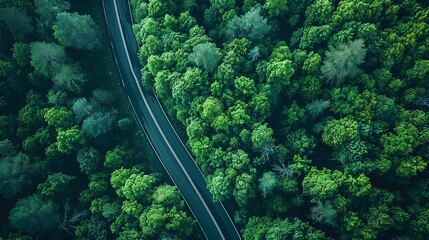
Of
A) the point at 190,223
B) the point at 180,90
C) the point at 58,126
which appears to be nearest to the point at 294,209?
the point at 190,223

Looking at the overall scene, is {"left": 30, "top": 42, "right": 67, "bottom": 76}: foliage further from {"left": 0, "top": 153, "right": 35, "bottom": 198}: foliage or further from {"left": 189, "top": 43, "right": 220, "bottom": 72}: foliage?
{"left": 189, "top": 43, "right": 220, "bottom": 72}: foliage

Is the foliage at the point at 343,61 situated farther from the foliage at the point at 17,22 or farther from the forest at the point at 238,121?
the foliage at the point at 17,22

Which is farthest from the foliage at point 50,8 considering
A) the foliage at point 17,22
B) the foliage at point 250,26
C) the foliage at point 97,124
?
the foliage at point 250,26

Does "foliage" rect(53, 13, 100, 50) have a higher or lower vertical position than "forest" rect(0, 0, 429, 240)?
higher

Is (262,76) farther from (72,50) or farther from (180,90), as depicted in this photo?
(72,50)

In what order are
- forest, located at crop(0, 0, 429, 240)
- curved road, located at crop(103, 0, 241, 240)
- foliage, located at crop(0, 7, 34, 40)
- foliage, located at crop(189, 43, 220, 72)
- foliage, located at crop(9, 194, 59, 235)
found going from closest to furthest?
forest, located at crop(0, 0, 429, 240) < foliage, located at crop(9, 194, 59, 235) < foliage, located at crop(189, 43, 220, 72) < curved road, located at crop(103, 0, 241, 240) < foliage, located at crop(0, 7, 34, 40)

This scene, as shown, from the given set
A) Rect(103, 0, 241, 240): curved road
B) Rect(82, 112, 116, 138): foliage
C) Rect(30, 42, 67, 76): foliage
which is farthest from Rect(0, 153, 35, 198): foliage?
Rect(103, 0, 241, 240): curved road

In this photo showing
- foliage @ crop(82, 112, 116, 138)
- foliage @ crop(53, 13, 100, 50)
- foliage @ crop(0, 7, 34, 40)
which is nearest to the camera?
foliage @ crop(82, 112, 116, 138)

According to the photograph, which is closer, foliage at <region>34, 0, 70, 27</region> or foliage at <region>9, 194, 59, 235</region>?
foliage at <region>9, 194, 59, 235</region>
